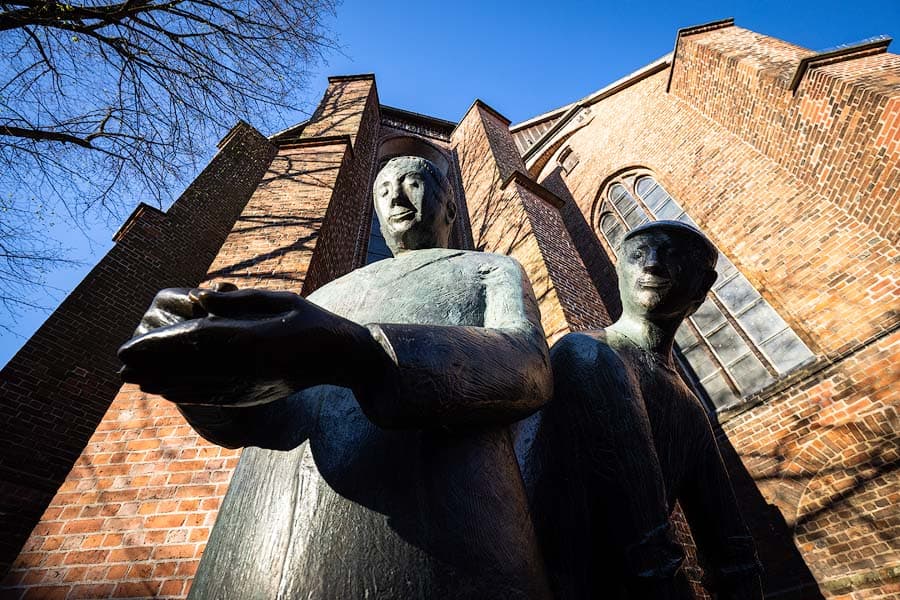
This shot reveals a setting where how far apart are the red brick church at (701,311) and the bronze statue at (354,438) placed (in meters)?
2.21

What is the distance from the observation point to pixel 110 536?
2.41 metres

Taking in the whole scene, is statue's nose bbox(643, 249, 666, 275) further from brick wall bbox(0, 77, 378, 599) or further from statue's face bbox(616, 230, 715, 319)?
brick wall bbox(0, 77, 378, 599)

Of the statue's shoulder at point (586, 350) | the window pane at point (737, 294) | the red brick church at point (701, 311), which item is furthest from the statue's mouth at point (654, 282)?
the window pane at point (737, 294)

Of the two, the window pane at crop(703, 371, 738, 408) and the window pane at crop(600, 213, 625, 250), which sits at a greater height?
the window pane at crop(600, 213, 625, 250)

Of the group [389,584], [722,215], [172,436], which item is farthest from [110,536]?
[722,215]

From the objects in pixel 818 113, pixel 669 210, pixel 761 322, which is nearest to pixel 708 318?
pixel 761 322

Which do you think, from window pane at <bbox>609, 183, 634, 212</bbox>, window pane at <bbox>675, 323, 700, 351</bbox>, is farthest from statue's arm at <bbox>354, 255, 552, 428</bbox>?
window pane at <bbox>609, 183, 634, 212</bbox>

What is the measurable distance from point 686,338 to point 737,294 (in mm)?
1135

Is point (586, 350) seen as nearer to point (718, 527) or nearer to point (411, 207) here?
point (718, 527)

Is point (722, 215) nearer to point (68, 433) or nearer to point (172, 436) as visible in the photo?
point (172, 436)

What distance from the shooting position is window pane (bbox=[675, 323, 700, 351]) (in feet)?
24.9

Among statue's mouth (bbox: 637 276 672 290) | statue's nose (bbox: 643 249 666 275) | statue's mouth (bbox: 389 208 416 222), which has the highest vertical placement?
statue's mouth (bbox: 389 208 416 222)

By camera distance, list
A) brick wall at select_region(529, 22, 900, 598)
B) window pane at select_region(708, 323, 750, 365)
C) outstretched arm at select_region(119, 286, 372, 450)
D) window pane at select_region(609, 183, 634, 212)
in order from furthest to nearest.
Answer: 1. window pane at select_region(609, 183, 634, 212)
2. window pane at select_region(708, 323, 750, 365)
3. brick wall at select_region(529, 22, 900, 598)
4. outstretched arm at select_region(119, 286, 372, 450)

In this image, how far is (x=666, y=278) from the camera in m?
0.99
